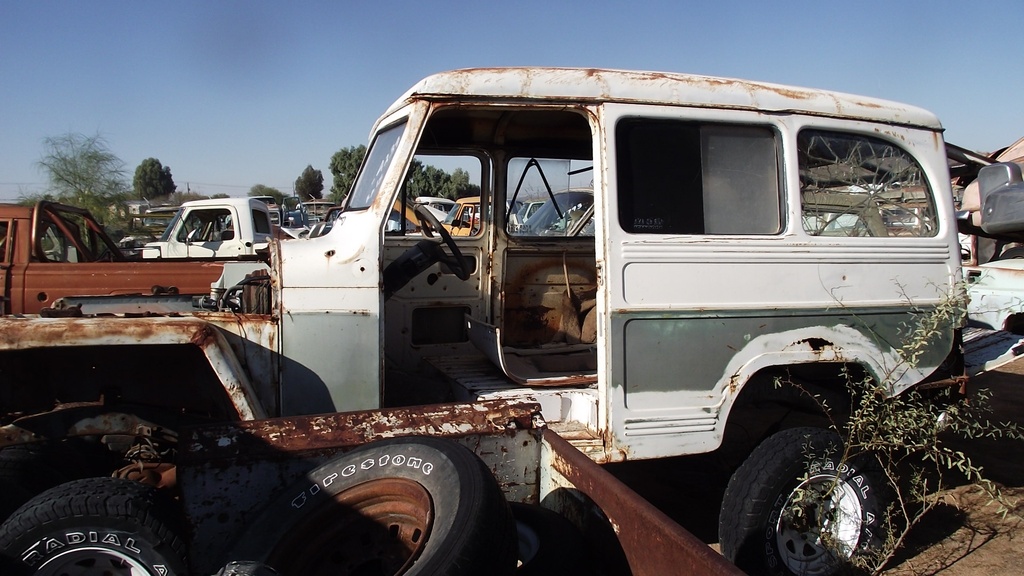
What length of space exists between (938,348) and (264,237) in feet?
33.3

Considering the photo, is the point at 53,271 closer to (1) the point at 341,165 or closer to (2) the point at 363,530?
(2) the point at 363,530

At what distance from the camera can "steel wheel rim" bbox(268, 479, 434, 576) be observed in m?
2.51

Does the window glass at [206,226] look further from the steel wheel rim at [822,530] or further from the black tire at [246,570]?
the black tire at [246,570]

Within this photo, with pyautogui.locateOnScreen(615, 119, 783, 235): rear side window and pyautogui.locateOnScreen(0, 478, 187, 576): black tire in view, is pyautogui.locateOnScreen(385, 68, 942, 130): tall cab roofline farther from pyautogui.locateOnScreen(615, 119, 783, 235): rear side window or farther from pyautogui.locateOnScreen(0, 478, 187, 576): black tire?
pyautogui.locateOnScreen(0, 478, 187, 576): black tire

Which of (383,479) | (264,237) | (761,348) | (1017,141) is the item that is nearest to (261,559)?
(383,479)

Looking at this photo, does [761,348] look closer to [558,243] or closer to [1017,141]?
[558,243]

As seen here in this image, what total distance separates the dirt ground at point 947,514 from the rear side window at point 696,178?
182 cm

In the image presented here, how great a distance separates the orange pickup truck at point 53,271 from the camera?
23.0 feet

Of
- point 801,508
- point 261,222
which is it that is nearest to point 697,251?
point 801,508

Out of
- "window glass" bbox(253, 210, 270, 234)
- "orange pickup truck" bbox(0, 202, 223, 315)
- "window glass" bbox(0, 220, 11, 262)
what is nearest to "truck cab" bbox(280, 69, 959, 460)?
"orange pickup truck" bbox(0, 202, 223, 315)

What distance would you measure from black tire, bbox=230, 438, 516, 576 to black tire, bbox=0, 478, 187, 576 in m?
0.26

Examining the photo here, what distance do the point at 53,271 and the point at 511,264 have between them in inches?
190

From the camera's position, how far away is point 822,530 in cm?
361

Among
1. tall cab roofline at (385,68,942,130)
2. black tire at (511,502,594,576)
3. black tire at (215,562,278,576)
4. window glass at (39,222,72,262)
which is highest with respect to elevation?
tall cab roofline at (385,68,942,130)
